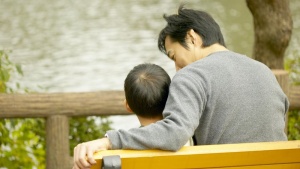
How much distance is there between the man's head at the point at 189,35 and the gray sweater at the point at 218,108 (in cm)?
13

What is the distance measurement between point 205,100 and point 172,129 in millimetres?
236

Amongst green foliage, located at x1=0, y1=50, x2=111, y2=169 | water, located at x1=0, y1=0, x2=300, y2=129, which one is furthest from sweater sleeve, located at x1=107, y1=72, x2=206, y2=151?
water, located at x1=0, y1=0, x2=300, y2=129

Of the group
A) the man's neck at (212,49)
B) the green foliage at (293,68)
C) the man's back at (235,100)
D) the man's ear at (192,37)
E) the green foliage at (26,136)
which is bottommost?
the green foliage at (293,68)

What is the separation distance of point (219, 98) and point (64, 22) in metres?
11.8

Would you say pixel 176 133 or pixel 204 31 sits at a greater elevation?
pixel 204 31

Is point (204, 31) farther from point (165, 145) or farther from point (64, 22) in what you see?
point (64, 22)

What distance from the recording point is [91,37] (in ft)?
41.0

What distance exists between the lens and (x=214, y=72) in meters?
2.52

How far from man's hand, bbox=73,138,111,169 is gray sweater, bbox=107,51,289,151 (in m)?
0.05

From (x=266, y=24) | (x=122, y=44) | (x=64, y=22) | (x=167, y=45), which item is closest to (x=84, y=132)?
(x=266, y=24)

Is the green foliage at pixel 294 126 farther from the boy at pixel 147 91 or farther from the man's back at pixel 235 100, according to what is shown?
the boy at pixel 147 91

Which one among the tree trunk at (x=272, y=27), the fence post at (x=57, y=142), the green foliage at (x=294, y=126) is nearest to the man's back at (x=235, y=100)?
the fence post at (x=57, y=142)

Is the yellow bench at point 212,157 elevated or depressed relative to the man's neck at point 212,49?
depressed

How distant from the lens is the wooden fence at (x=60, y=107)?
4.78 meters
